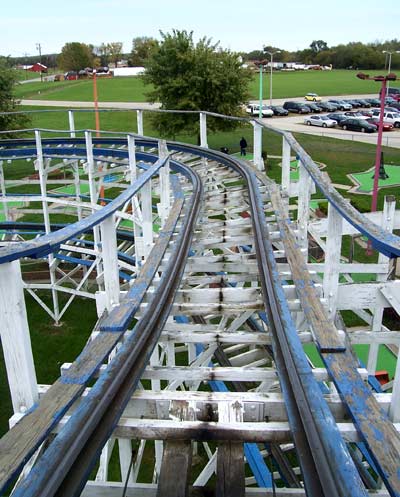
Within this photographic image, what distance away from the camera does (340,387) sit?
289cm

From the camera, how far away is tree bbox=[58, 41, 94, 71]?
10849cm

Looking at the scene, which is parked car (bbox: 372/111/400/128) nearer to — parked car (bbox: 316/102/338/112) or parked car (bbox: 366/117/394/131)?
parked car (bbox: 366/117/394/131)

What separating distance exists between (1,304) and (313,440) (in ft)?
5.30

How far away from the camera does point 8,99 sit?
98.5 ft

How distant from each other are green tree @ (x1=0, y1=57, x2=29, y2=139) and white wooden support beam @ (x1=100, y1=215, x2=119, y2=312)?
2679 centimetres

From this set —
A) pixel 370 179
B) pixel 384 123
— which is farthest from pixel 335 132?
pixel 370 179

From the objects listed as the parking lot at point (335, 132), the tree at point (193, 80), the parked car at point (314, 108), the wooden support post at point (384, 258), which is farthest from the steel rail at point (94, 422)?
the parked car at point (314, 108)

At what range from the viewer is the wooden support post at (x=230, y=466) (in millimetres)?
2389

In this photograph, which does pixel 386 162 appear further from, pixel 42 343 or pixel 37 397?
pixel 37 397

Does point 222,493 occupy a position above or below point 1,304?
below

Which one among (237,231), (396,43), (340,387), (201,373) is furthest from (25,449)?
(396,43)

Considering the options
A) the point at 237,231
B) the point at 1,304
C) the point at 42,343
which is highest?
the point at 1,304

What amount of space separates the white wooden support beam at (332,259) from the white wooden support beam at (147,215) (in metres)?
2.20

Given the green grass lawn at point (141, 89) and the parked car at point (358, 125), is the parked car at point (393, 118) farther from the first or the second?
the green grass lawn at point (141, 89)
